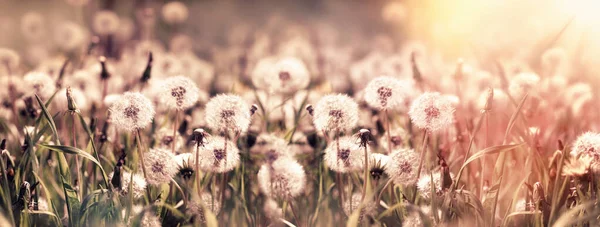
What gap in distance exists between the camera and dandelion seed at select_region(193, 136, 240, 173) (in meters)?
A: 1.55

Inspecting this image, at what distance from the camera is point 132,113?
153 cm

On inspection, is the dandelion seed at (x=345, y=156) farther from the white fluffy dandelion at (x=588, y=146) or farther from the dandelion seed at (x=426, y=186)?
the white fluffy dandelion at (x=588, y=146)

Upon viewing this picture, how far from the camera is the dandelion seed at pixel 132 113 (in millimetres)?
1524

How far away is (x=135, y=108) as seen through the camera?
154 cm

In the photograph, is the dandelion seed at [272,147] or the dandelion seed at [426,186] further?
the dandelion seed at [272,147]

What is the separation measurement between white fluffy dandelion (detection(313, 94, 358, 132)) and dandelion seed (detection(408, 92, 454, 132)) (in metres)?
0.16

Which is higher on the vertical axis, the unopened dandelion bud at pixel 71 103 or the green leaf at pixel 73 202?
the unopened dandelion bud at pixel 71 103

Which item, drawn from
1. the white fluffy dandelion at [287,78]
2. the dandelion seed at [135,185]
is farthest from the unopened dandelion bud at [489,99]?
the white fluffy dandelion at [287,78]

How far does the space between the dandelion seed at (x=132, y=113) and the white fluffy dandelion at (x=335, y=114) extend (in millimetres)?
426

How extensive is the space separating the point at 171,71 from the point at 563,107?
1.84m

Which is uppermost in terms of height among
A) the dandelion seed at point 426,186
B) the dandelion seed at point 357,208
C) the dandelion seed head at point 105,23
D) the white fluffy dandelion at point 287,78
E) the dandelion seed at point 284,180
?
the dandelion seed head at point 105,23

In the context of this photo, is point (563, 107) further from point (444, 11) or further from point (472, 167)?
point (444, 11)

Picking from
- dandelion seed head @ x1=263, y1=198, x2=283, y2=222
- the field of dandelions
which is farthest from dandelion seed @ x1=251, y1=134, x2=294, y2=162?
dandelion seed head @ x1=263, y1=198, x2=283, y2=222

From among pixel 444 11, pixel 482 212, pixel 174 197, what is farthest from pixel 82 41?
pixel 482 212
